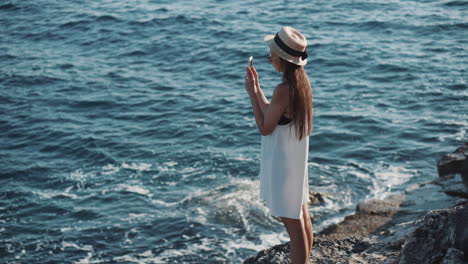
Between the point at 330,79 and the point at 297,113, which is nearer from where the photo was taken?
the point at 297,113

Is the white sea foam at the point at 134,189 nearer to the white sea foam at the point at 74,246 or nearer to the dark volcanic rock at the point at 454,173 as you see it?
the white sea foam at the point at 74,246

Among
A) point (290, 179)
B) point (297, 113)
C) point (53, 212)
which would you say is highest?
point (297, 113)

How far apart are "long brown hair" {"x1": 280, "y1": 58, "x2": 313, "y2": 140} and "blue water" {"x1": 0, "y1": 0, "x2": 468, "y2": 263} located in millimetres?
7636

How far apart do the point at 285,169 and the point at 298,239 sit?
2.44ft

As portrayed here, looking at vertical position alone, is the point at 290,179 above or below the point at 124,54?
above

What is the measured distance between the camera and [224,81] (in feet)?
74.7

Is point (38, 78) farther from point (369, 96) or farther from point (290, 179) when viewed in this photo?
point (290, 179)

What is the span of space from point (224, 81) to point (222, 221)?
859 centimetres

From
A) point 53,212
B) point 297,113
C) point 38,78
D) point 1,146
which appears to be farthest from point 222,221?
point 38,78

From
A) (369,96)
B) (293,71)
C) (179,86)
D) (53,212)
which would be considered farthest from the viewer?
(179,86)

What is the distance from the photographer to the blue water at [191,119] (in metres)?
15.1

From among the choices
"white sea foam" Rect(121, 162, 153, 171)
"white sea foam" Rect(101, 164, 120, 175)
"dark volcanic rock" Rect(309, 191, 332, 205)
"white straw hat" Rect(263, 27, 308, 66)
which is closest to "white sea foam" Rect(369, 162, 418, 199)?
"dark volcanic rock" Rect(309, 191, 332, 205)

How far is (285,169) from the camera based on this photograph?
21.1 ft

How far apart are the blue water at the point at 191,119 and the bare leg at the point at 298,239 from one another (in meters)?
6.90
